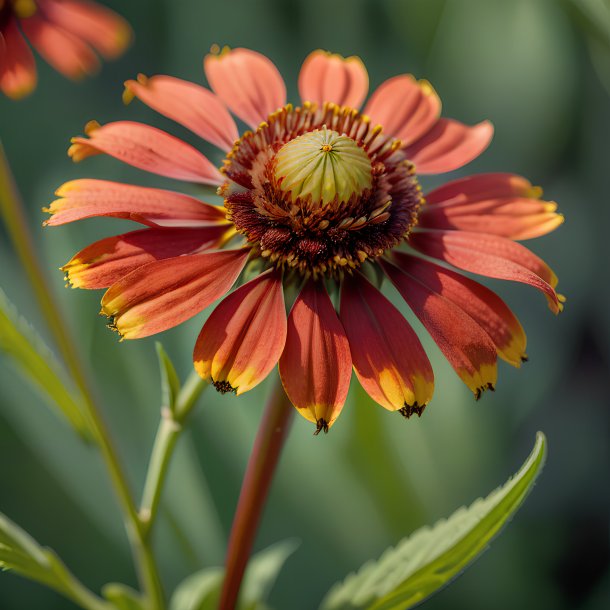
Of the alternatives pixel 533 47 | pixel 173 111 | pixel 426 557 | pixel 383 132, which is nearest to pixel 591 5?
pixel 533 47

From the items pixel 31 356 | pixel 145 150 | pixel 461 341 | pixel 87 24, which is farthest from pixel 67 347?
pixel 87 24

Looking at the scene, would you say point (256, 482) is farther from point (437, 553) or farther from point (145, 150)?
point (145, 150)

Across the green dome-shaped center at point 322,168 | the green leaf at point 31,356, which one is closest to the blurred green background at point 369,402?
the green leaf at point 31,356

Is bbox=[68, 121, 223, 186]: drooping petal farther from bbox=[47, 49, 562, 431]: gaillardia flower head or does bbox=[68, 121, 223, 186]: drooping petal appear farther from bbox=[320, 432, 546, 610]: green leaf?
bbox=[320, 432, 546, 610]: green leaf

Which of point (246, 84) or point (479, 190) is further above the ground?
point (246, 84)

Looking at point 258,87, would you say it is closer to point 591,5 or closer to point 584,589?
point 591,5

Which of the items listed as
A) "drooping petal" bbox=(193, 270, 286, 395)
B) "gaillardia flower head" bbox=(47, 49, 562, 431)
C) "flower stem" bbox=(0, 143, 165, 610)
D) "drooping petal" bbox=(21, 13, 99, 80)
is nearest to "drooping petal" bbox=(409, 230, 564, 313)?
"gaillardia flower head" bbox=(47, 49, 562, 431)
